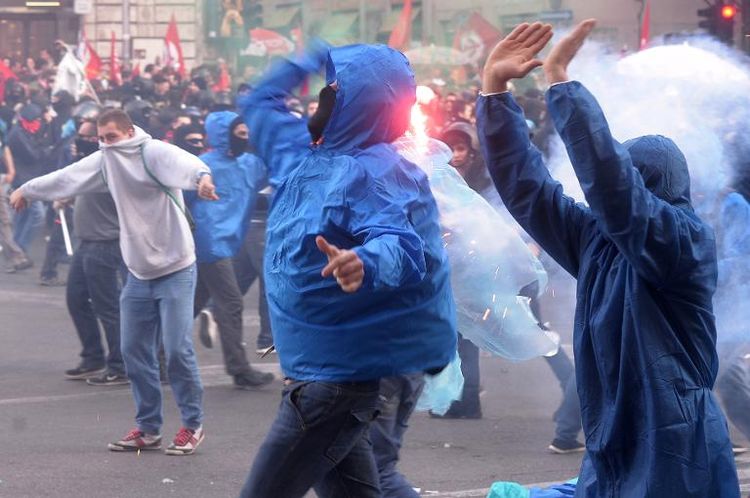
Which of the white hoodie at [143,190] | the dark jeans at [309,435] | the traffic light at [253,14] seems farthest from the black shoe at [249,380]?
the traffic light at [253,14]

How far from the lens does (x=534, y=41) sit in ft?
10.1

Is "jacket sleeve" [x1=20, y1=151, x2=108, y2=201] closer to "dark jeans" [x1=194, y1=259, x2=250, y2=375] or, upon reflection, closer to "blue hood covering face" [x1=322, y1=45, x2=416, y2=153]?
"dark jeans" [x1=194, y1=259, x2=250, y2=375]

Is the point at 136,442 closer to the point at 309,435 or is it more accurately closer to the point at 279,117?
the point at 279,117

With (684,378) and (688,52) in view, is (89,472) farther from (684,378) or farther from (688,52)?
(684,378)

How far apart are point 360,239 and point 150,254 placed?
10.6 ft

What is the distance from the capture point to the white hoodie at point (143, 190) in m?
6.71

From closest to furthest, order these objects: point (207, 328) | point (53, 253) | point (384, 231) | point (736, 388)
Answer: point (384, 231), point (736, 388), point (207, 328), point (53, 253)

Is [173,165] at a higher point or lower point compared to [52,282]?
higher

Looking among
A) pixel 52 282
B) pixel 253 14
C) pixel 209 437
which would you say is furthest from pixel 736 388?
pixel 253 14

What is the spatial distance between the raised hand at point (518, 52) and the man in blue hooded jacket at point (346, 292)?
0.65 metres

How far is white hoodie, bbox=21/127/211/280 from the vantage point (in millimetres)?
6715

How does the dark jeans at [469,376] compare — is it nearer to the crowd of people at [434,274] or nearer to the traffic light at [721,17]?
the crowd of people at [434,274]

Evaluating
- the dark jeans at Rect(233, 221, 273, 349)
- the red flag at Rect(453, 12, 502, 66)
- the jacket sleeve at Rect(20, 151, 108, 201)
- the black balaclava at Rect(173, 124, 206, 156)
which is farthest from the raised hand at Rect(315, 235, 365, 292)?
the red flag at Rect(453, 12, 502, 66)

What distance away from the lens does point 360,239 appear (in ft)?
12.1
